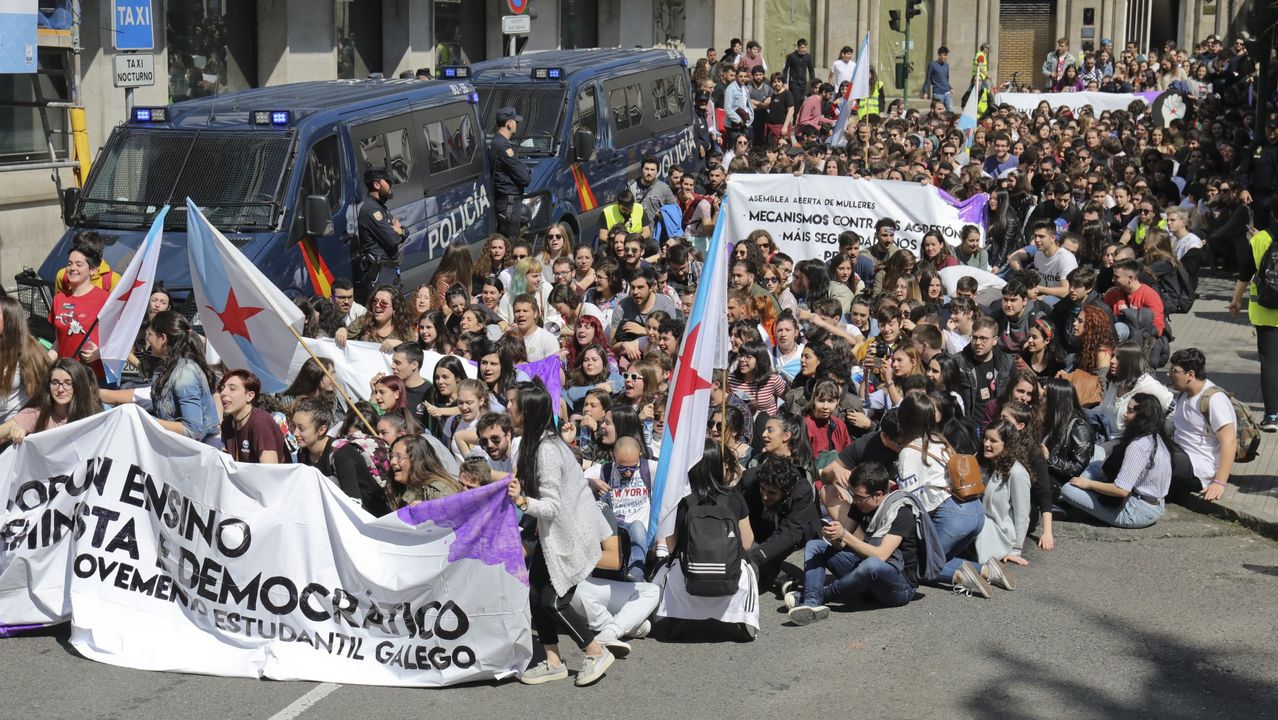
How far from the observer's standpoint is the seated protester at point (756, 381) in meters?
10.9

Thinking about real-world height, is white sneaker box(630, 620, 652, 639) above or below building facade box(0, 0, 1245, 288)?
below

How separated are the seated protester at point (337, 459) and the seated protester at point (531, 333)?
2713 millimetres

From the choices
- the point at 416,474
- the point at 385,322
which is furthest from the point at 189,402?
the point at 385,322

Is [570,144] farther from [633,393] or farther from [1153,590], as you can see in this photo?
[1153,590]

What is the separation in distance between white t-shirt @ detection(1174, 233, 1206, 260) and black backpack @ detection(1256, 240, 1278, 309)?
360cm

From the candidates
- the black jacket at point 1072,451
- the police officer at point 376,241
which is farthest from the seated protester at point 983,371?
the police officer at point 376,241

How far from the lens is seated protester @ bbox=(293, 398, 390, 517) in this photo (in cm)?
885

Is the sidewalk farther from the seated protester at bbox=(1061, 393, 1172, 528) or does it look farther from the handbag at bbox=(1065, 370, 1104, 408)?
the handbag at bbox=(1065, 370, 1104, 408)

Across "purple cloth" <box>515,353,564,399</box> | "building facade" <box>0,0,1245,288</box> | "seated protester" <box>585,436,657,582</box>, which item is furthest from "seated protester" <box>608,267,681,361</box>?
"building facade" <box>0,0,1245,288</box>

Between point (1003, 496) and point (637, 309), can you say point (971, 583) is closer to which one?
point (1003, 496)

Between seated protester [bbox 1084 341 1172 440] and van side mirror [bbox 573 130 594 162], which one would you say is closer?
seated protester [bbox 1084 341 1172 440]

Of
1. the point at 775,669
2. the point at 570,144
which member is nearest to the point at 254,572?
the point at 775,669

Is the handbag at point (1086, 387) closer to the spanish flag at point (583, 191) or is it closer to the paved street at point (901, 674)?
the paved street at point (901, 674)

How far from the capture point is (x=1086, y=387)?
11.8m
